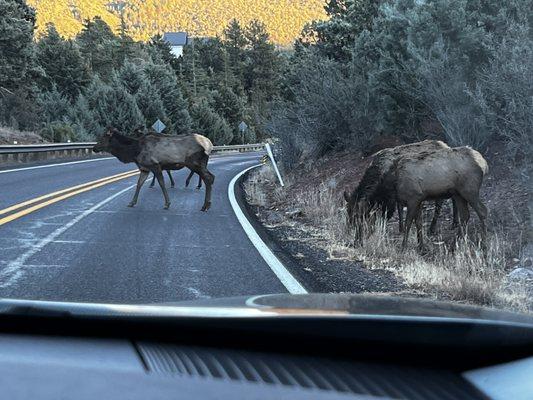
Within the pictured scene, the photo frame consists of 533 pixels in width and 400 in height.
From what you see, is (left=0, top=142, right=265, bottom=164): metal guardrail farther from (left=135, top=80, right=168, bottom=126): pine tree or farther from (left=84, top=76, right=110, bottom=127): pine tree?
(left=135, top=80, right=168, bottom=126): pine tree

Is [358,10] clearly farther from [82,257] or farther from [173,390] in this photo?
[173,390]

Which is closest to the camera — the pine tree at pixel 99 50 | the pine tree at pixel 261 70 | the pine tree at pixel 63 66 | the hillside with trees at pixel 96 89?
the hillside with trees at pixel 96 89

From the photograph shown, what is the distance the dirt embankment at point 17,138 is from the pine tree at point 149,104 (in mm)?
17120

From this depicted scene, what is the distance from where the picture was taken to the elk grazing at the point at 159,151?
13883 millimetres

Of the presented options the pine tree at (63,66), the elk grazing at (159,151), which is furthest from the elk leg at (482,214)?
the pine tree at (63,66)

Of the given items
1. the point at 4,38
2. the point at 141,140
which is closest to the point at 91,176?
the point at 141,140

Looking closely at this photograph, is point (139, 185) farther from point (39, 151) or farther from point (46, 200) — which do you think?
point (39, 151)

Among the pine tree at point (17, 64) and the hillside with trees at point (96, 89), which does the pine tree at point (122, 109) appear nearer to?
the hillside with trees at point (96, 89)

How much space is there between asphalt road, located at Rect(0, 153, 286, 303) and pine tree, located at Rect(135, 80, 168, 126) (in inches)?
1559

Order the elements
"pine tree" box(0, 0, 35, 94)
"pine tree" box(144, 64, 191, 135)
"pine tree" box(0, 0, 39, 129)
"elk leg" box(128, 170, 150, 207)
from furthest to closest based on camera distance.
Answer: "pine tree" box(144, 64, 191, 135), "pine tree" box(0, 0, 39, 129), "pine tree" box(0, 0, 35, 94), "elk leg" box(128, 170, 150, 207)

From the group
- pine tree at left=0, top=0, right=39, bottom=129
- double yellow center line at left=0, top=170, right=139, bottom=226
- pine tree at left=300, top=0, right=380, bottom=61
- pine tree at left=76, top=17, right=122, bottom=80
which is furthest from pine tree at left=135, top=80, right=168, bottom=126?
double yellow center line at left=0, top=170, right=139, bottom=226

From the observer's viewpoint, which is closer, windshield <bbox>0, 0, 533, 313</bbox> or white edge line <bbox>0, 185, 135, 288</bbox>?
white edge line <bbox>0, 185, 135, 288</bbox>

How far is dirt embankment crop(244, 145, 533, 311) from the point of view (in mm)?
6449

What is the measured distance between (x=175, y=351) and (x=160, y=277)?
487 centimetres
